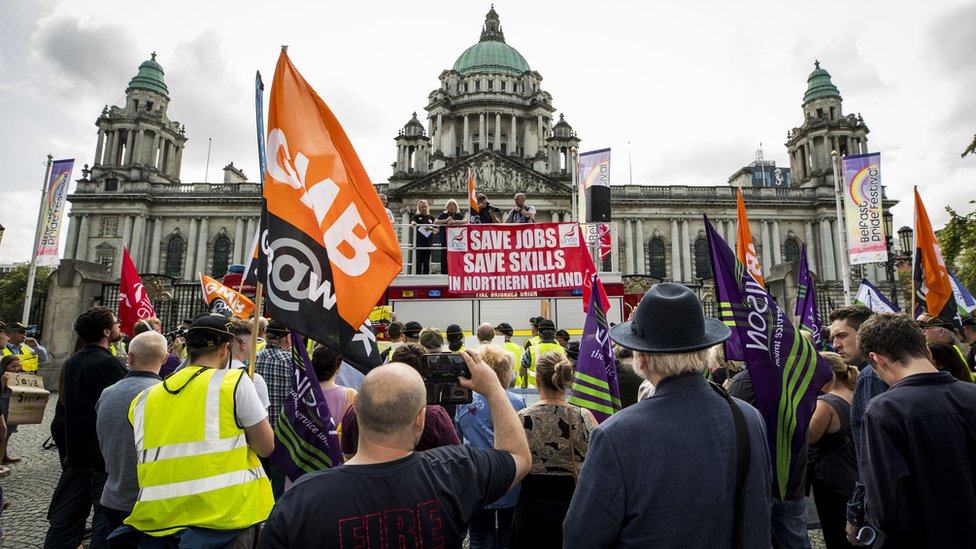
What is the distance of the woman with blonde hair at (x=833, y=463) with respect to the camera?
13.5ft

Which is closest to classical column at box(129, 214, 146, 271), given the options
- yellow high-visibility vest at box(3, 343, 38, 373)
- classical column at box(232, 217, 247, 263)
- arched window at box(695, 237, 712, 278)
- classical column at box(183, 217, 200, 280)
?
classical column at box(183, 217, 200, 280)

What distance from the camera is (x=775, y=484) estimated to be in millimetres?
4043

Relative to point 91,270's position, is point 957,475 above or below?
below

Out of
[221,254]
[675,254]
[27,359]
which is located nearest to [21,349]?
[27,359]

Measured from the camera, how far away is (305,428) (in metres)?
3.61

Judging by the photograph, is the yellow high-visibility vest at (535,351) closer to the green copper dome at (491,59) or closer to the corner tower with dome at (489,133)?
the corner tower with dome at (489,133)

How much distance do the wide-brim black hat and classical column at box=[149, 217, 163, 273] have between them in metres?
58.0

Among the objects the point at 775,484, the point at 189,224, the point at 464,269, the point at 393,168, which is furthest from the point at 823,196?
the point at 189,224

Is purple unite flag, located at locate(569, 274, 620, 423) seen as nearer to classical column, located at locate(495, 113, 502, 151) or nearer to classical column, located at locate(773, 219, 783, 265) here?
classical column, located at locate(773, 219, 783, 265)

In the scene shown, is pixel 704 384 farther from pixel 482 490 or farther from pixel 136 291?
pixel 136 291

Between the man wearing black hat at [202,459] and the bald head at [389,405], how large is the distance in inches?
52.7

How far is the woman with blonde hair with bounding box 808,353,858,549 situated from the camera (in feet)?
13.5

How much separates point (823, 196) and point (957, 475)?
57.1 m

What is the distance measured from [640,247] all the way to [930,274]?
42.4 metres
